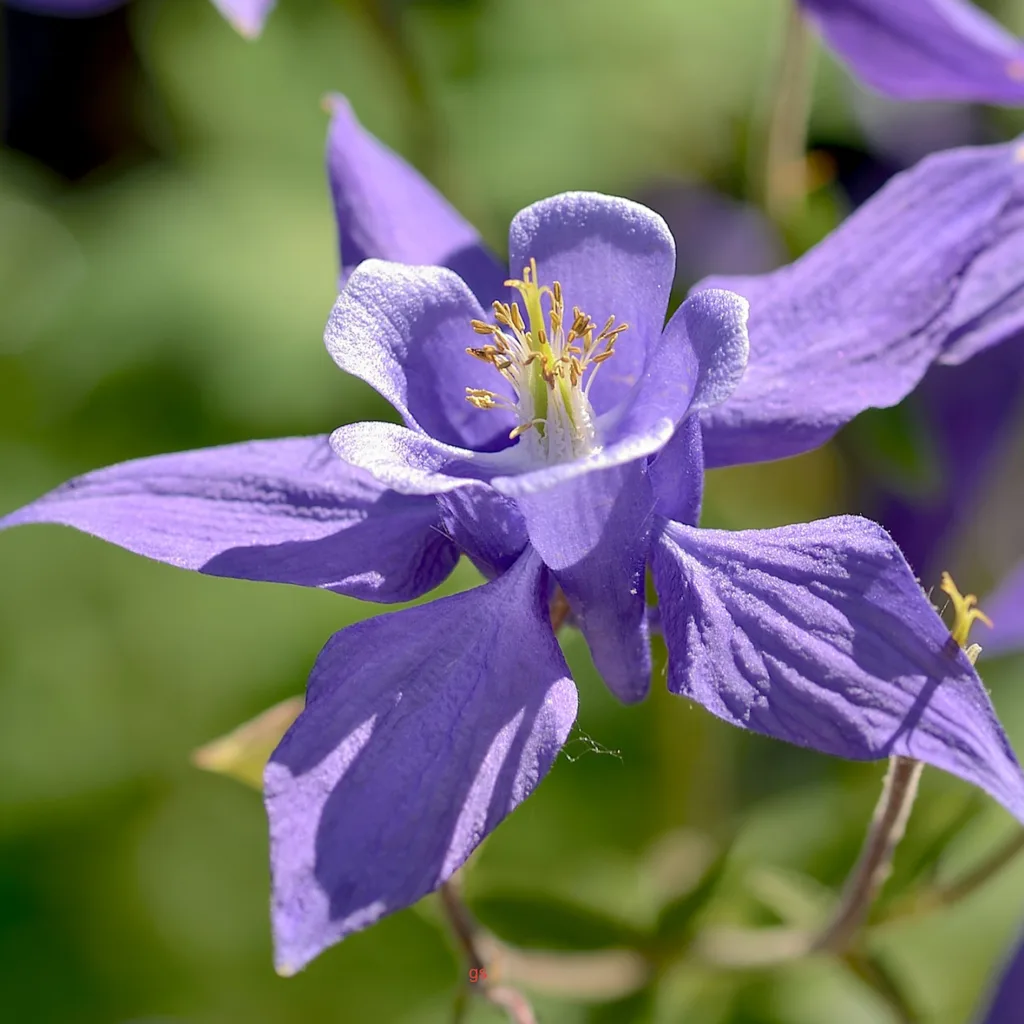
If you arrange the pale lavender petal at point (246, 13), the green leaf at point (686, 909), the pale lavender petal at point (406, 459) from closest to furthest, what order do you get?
1. the pale lavender petal at point (406, 459)
2. the green leaf at point (686, 909)
3. the pale lavender petal at point (246, 13)

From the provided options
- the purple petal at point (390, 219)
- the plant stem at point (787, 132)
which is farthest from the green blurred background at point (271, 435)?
the purple petal at point (390, 219)

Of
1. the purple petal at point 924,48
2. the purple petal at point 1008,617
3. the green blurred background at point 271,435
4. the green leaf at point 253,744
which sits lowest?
the green blurred background at point 271,435

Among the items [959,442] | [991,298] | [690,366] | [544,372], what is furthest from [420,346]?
[959,442]

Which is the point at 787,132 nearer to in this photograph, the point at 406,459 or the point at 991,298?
the point at 991,298

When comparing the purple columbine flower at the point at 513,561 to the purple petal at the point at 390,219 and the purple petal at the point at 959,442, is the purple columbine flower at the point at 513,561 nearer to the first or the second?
the purple petal at the point at 390,219

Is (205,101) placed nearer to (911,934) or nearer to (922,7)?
(922,7)

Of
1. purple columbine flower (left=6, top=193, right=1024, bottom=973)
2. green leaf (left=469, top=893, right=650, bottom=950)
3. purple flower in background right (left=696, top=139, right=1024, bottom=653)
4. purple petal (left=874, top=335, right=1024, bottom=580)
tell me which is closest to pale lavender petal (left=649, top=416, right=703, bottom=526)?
purple columbine flower (left=6, top=193, right=1024, bottom=973)
